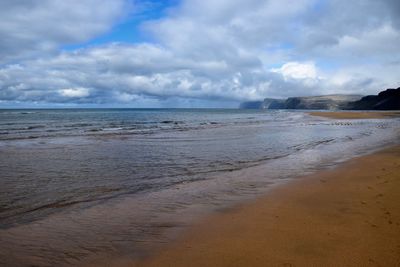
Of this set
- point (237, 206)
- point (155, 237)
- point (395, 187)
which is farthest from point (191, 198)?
point (395, 187)

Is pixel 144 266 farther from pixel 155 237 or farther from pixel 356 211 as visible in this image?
pixel 356 211

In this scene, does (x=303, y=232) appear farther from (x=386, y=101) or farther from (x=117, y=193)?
(x=386, y=101)

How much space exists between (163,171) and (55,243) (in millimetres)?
6488

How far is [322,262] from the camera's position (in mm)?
4414

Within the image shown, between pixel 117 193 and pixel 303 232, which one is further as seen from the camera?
pixel 117 193

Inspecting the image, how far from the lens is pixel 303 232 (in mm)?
5520

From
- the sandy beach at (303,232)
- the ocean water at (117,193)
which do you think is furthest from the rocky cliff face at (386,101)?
the sandy beach at (303,232)

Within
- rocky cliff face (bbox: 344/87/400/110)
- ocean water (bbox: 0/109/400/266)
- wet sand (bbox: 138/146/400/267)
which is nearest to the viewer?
wet sand (bbox: 138/146/400/267)

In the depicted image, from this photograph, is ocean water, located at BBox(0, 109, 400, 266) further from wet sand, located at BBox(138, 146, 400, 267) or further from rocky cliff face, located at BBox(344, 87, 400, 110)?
rocky cliff face, located at BBox(344, 87, 400, 110)

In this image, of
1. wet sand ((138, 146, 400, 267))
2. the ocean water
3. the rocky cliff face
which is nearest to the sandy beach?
wet sand ((138, 146, 400, 267))

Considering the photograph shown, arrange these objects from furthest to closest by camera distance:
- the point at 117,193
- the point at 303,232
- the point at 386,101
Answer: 1. the point at 386,101
2. the point at 117,193
3. the point at 303,232

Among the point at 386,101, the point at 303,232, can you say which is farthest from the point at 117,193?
the point at 386,101

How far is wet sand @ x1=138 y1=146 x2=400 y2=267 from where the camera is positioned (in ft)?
15.0

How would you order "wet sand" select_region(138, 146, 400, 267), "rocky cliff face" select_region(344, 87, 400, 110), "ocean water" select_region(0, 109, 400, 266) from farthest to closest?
"rocky cliff face" select_region(344, 87, 400, 110), "ocean water" select_region(0, 109, 400, 266), "wet sand" select_region(138, 146, 400, 267)
